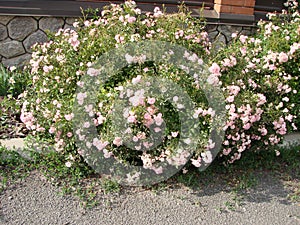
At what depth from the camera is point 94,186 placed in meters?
3.11

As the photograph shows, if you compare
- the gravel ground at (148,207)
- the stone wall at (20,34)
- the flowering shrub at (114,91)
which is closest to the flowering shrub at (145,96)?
the flowering shrub at (114,91)

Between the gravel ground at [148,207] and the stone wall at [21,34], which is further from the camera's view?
the stone wall at [21,34]

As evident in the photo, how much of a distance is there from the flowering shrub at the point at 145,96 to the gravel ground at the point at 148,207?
272 millimetres

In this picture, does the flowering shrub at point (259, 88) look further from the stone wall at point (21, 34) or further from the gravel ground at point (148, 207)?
the stone wall at point (21, 34)

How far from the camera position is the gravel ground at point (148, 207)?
2754 millimetres

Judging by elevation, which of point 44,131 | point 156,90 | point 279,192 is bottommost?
point 279,192

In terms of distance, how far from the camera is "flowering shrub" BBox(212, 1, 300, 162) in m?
3.31

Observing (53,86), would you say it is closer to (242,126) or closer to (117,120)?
(117,120)

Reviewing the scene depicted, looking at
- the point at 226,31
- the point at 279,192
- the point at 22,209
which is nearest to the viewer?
the point at 22,209

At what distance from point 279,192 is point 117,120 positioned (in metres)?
1.53

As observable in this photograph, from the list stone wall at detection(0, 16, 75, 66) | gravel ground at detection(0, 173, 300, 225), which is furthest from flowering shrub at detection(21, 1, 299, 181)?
stone wall at detection(0, 16, 75, 66)

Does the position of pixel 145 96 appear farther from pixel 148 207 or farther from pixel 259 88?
pixel 259 88

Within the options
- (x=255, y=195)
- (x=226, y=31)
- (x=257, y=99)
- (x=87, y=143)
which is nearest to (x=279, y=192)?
(x=255, y=195)

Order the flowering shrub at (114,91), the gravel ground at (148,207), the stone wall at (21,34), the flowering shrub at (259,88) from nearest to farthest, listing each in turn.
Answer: the gravel ground at (148,207) < the flowering shrub at (114,91) < the flowering shrub at (259,88) < the stone wall at (21,34)
